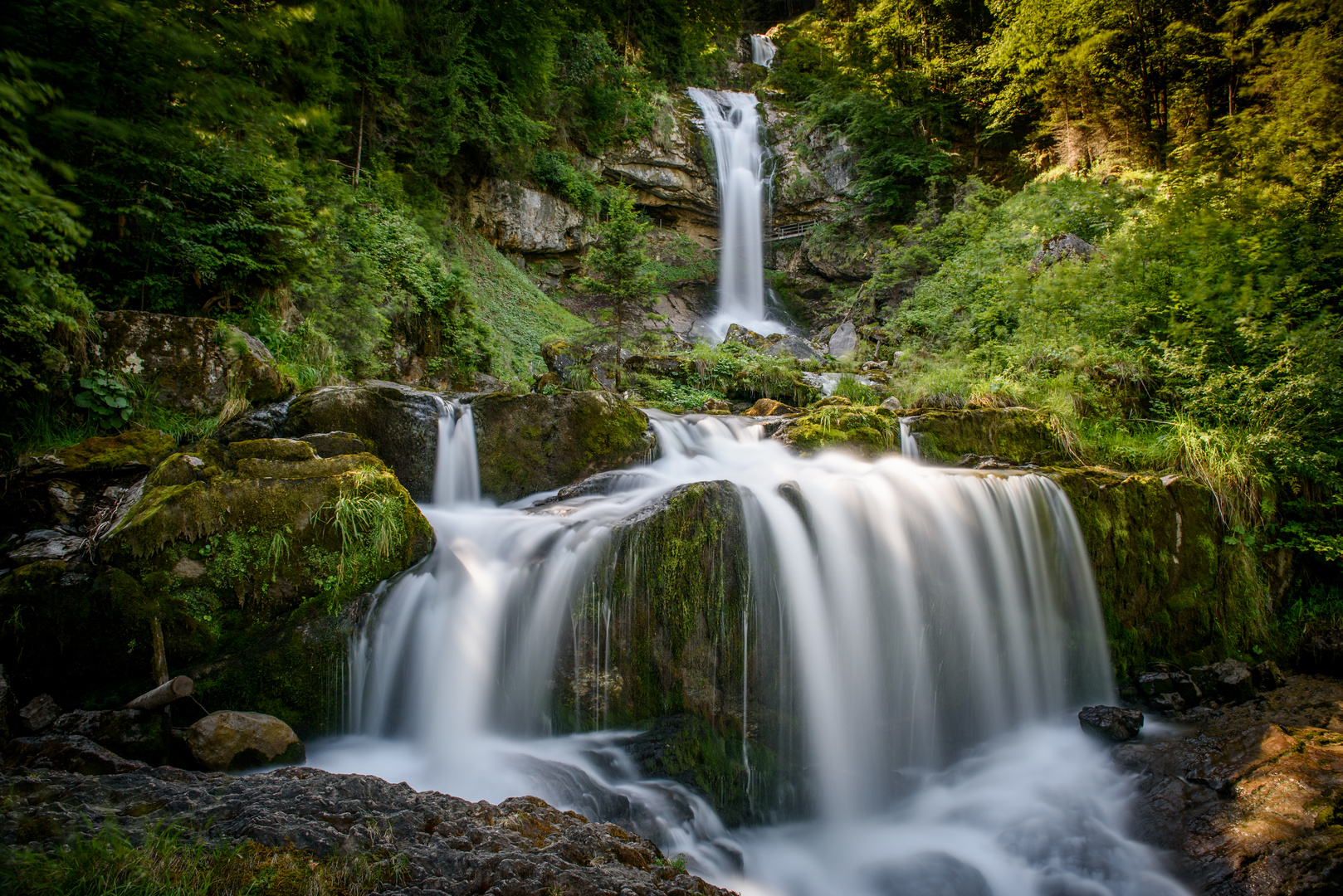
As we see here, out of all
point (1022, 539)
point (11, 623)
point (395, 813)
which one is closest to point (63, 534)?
point (11, 623)

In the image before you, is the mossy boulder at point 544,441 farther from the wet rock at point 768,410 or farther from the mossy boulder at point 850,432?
the wet rock at point 768,410

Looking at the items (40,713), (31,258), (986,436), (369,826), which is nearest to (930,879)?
(369,826)

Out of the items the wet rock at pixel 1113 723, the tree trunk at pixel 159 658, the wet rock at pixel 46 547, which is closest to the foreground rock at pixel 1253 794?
the wet rock at pixel 1113 723

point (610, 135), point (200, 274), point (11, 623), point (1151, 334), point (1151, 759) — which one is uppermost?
point (610, 135)

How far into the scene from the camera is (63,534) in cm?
419

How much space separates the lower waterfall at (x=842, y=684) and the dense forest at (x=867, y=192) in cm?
290

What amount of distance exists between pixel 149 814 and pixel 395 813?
862 millimetres

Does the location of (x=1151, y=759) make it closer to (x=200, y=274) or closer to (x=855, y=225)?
(x=200, y=274)

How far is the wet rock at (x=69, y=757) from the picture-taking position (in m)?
2.67

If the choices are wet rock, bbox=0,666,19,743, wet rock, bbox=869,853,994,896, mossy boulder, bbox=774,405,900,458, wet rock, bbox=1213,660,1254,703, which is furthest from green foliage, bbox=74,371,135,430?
wet rock, bbox=1213,660,1254,703

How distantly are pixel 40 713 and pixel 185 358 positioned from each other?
376 cm

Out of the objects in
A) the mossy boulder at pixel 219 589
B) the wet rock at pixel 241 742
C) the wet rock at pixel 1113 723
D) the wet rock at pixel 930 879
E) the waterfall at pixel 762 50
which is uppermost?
the waterfall at pixel 762 50

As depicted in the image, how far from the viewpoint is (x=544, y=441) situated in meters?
7.34

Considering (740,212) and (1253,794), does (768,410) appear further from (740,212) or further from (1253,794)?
(740,212)
